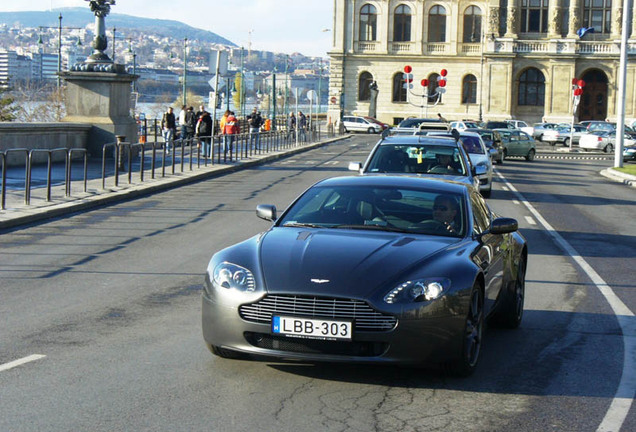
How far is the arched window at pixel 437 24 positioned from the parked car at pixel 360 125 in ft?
46.9

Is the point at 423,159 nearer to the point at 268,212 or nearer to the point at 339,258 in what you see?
the point at 268,212

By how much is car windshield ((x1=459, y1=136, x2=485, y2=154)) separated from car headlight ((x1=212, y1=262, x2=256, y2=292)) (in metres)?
19.9

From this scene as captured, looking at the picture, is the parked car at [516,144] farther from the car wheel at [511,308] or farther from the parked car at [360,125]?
the parked car at [360,125]

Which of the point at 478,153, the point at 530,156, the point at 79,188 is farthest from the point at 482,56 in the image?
the point at 79,188

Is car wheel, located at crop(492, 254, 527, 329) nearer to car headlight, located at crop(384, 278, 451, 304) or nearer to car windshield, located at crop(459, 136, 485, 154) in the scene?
car headlight, located at crop(384, 278, 451, 304)

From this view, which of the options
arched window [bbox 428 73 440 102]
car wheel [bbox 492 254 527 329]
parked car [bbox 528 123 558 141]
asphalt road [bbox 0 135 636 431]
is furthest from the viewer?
arched window [bbox 428 73 440 102]

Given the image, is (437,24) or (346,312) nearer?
(346,312)

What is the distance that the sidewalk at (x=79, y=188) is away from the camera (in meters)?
17.6

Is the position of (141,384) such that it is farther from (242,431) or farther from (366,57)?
(366,57)

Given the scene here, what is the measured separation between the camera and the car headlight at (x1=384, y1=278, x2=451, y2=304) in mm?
6688

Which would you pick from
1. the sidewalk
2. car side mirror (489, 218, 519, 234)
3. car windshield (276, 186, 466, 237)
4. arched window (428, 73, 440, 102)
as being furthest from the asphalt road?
arched window (428, 73, 440, 102)

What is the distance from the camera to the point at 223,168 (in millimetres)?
31703

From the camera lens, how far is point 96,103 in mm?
29703

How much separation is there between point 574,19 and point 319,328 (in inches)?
3510
